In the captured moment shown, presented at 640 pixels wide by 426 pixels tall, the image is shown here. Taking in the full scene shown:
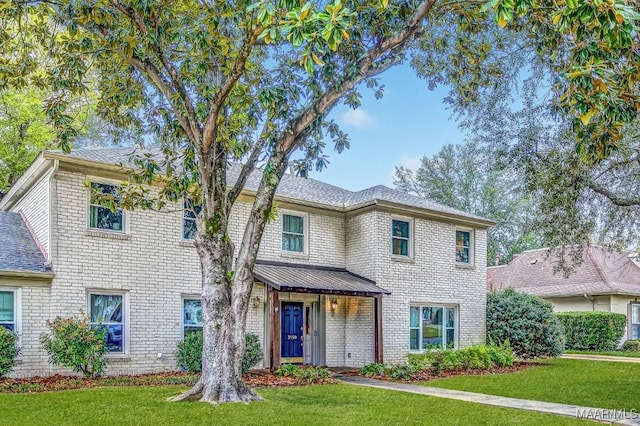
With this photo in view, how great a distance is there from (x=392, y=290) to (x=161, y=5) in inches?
453

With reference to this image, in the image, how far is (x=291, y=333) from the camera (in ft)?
57.4

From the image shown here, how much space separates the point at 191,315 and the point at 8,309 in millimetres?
4447

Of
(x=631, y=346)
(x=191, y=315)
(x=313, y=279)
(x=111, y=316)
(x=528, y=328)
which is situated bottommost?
(x=631, y=346)

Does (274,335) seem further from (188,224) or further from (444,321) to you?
(444,321)

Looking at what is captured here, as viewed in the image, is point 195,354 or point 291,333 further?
point 291,333

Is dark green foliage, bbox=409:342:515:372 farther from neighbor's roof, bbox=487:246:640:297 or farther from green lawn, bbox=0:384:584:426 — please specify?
neighbor's roof, bbox=487:246:640:297

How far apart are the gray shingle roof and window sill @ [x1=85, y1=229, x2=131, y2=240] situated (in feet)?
4.01

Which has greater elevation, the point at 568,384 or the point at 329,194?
the point at 329,194

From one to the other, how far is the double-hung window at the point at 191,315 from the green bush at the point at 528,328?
995cm

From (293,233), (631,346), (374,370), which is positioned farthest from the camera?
(631,346)

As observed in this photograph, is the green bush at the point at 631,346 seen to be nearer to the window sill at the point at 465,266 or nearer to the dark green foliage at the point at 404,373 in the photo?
the window sill at the point at 465,266

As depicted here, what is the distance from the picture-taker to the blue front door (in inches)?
679

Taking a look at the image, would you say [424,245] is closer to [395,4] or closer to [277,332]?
[277,332]

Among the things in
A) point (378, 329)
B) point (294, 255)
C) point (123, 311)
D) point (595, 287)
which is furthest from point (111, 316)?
point (595, 287)
